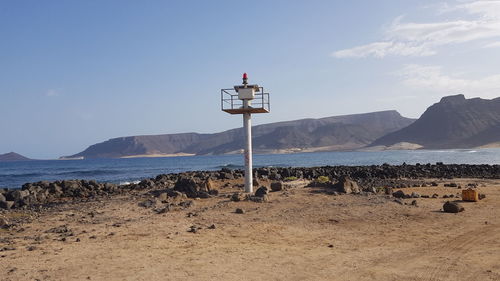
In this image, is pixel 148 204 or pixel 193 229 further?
pixel 148 204

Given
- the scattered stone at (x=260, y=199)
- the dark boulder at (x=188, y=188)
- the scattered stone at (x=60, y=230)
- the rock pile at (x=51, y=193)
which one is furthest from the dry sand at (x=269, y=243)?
the rock pile at (x=51, y=193)

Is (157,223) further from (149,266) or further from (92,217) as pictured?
(149,266)

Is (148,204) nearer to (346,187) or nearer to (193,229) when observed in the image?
(193,229)

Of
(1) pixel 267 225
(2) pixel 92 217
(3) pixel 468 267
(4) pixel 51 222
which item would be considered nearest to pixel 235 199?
(1) pixel 267 225

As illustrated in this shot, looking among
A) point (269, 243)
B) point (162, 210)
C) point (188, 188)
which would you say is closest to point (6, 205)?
point (188, 188)

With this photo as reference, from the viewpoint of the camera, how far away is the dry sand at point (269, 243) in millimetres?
8867

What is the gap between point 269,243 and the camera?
1144 centimetres

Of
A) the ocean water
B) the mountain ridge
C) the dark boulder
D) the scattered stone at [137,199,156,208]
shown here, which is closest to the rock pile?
the dark boulder

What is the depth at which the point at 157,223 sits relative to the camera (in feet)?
46.3

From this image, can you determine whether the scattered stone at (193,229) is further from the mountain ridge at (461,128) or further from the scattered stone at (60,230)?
the mountain ridge at (461,128)

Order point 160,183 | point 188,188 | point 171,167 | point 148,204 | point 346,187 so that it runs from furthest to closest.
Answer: point 171,167 → point 160,183 → point 188,188 → point 346,187 → point 148,204

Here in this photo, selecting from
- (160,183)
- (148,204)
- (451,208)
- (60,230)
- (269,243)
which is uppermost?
(160,183)

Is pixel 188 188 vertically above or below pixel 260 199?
above

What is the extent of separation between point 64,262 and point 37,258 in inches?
34.2
